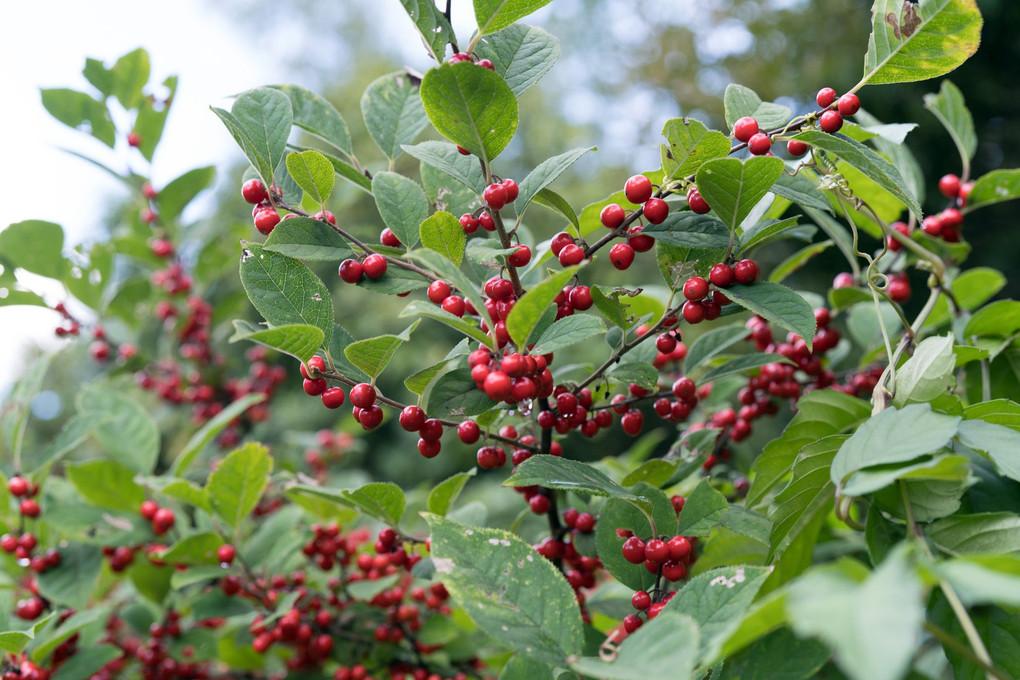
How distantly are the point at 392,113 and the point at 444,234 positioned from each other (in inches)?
10.0

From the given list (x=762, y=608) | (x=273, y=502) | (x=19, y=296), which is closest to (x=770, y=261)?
(x=273, y=502)

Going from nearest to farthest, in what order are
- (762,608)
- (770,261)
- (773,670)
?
(762,608) < (773,670) < (770,261)

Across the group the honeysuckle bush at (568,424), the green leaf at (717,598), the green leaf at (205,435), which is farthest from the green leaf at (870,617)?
the green leaf at (205,435)

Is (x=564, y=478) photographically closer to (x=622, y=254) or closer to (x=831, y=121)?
(x=622, y=254)

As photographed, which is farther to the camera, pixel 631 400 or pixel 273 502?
pixel 273 502

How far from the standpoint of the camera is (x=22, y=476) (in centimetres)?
117

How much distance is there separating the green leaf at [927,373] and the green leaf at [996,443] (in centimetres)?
4

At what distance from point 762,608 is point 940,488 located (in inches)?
11.6

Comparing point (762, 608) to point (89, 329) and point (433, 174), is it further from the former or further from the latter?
point (89, 329)

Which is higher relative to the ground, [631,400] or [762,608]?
[762,608]

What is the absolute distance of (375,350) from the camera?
617 millimetres

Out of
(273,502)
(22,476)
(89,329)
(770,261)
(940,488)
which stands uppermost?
(89,329)

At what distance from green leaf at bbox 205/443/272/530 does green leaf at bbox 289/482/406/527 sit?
0.57 ft

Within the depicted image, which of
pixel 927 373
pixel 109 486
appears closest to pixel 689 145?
pixel 927 373
